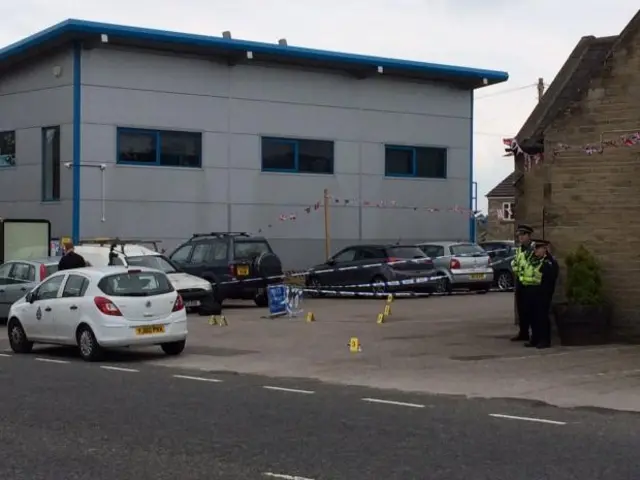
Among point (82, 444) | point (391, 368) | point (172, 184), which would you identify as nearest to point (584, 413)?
point (391, 368)

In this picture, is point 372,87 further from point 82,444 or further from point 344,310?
point 82,444

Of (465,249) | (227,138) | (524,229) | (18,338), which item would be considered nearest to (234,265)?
(227,138)

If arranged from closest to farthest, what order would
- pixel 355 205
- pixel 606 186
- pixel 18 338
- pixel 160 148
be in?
pixel 606 186 → pixel 18 338 → pixel 160 148 → pixel 355 205

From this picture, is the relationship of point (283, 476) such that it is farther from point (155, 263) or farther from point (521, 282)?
point (155, 263)

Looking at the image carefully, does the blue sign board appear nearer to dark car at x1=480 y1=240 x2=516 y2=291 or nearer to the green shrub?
the green shrub

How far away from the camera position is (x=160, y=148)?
3077cm

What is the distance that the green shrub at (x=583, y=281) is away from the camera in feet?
55.0

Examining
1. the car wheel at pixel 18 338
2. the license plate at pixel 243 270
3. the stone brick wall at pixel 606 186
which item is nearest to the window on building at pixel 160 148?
the license plate at pixel 243 270

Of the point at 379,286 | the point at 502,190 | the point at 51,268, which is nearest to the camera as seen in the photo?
the point at 51,268

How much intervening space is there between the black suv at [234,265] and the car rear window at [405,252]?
13.3 ft

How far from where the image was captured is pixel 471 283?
99.1 ft

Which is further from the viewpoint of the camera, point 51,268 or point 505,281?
point 505,281

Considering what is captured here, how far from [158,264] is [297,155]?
10.1 m

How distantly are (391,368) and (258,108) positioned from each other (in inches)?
743
